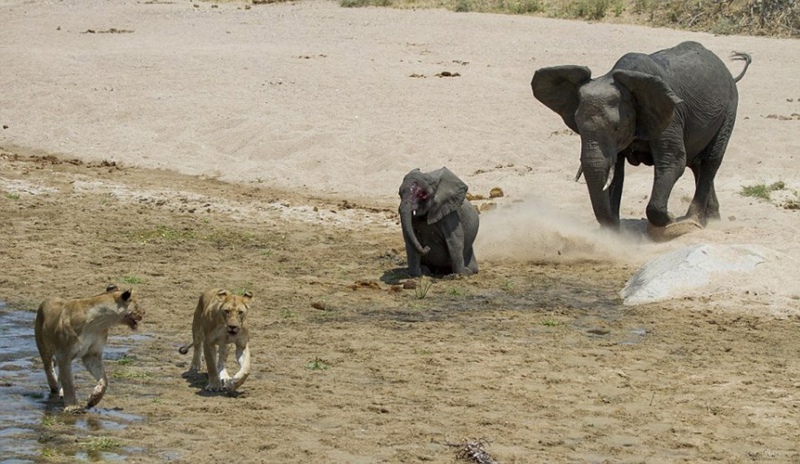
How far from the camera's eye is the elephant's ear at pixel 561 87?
16.0 meters

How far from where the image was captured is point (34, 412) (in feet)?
31.3

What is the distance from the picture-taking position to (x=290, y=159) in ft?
67.7

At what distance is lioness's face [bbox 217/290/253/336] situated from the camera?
9617 mm

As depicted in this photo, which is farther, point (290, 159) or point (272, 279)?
point (290, 159)

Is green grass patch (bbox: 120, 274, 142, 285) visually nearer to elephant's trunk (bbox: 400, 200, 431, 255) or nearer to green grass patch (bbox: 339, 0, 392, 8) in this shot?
elephant's trunk (bbox: 400, 200, 431, 255)

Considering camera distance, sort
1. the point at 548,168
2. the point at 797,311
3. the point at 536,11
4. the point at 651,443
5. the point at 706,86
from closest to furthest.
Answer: the point at 651,443 < the point at 797,311 < the point at 706,86 < the point at 548,168 < the point at 536,11

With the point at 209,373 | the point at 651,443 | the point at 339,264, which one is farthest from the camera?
the point at 339,264

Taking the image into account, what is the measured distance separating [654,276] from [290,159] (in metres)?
8.18

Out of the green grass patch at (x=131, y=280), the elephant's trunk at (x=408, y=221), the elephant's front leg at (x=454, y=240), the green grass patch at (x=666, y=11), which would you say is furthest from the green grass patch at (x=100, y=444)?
the green grass patch at (x=666, y=11)

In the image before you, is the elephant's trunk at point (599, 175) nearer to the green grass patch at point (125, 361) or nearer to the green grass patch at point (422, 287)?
the green grass patch at point (422, 287)

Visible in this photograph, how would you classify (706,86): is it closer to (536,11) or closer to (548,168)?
(548,168)

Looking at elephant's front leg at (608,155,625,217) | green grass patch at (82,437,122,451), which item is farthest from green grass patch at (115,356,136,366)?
elephant's front leg at (608,155,625,217)

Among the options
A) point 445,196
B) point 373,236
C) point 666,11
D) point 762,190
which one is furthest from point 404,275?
point 666,11

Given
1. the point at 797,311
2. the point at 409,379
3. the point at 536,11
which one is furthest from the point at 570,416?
the point at 536,11
